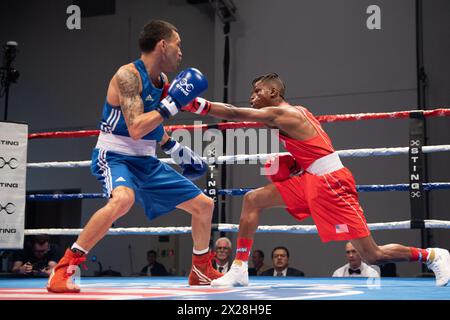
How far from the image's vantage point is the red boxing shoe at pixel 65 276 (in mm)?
2600

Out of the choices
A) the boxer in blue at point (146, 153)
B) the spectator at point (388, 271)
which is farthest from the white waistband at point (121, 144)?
the spectator at point (388, 271)

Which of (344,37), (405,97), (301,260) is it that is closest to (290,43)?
(344,37)

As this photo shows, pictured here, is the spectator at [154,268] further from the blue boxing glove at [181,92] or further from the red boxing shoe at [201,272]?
the blue boxing glove at [181,92]

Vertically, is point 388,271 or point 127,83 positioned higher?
point 127,83

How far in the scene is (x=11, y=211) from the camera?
14.7 ft

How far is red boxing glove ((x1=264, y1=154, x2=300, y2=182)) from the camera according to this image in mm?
3398

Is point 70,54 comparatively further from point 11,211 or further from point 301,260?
point 11,211

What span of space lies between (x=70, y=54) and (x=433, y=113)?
7.59 metres

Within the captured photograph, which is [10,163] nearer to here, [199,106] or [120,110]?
[120,110]

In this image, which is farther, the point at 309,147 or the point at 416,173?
the point at 416,173

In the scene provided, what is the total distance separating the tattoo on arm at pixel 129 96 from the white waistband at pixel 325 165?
3.12 feet

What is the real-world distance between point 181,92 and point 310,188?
0.86 m

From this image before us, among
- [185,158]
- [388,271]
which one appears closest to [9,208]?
[185,158]

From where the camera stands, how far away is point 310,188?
10.5 ft
